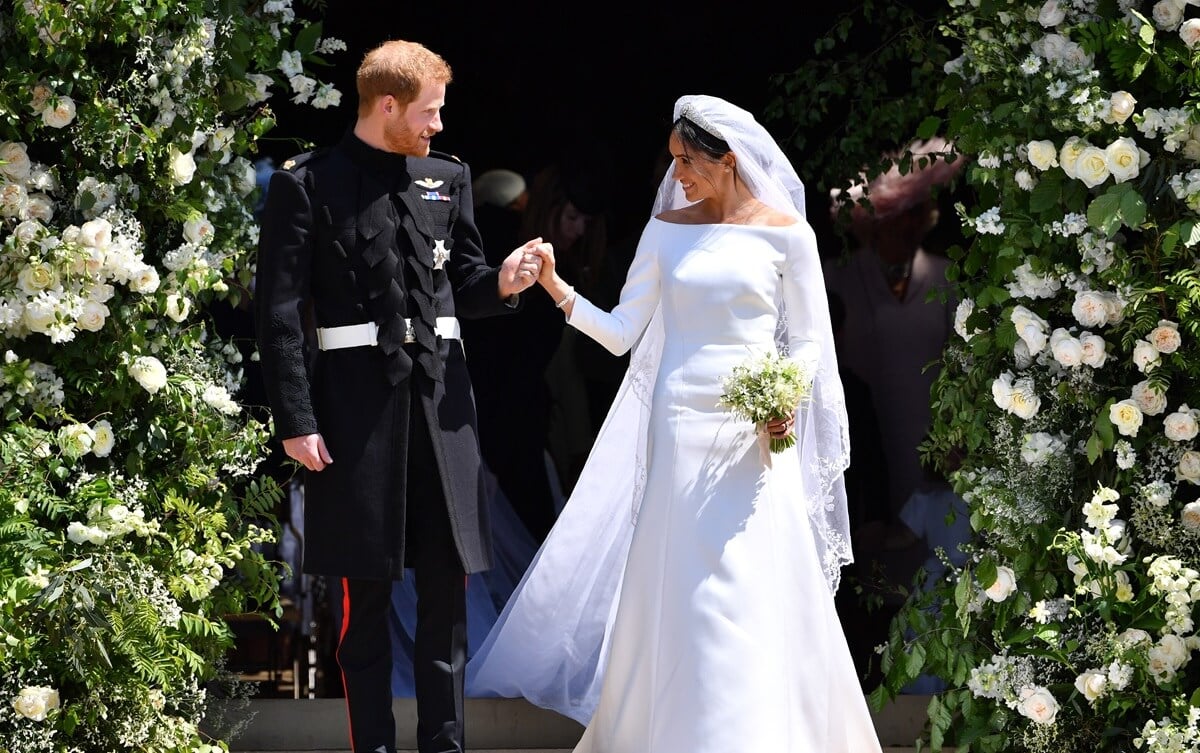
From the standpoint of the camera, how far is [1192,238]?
13.4 ft

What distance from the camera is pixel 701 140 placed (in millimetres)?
4383

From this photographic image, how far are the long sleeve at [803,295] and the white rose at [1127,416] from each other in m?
0.84

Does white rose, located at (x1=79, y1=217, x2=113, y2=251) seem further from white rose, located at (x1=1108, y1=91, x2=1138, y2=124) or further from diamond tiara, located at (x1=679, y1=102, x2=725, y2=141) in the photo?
white rose, located at (x1=1108, y1=91, x2=1138, y2=124)

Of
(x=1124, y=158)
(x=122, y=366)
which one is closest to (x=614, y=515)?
(x=122, y=366)

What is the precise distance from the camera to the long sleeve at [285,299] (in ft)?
13.5

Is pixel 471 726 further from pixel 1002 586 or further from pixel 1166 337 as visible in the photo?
pixel 1166 337

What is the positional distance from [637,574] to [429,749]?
770mm

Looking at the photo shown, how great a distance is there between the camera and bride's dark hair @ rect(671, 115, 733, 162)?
173 inches

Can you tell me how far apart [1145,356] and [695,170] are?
4.47 ft

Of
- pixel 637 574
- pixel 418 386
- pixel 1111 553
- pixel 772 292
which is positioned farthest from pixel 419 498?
pixel 1111 553

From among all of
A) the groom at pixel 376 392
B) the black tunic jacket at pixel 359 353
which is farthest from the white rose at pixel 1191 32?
the black tunic jacket at pixel 359 353

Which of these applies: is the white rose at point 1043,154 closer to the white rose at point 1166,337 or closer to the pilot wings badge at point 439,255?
the white rose at point 1166,337

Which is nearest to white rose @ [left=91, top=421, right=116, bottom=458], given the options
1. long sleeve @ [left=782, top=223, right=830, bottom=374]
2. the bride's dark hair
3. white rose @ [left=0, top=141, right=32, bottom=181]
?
white rose @ [left=0, top=141, right=32, bottom=181]

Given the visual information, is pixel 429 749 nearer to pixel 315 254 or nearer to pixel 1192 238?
pixel 315 254
